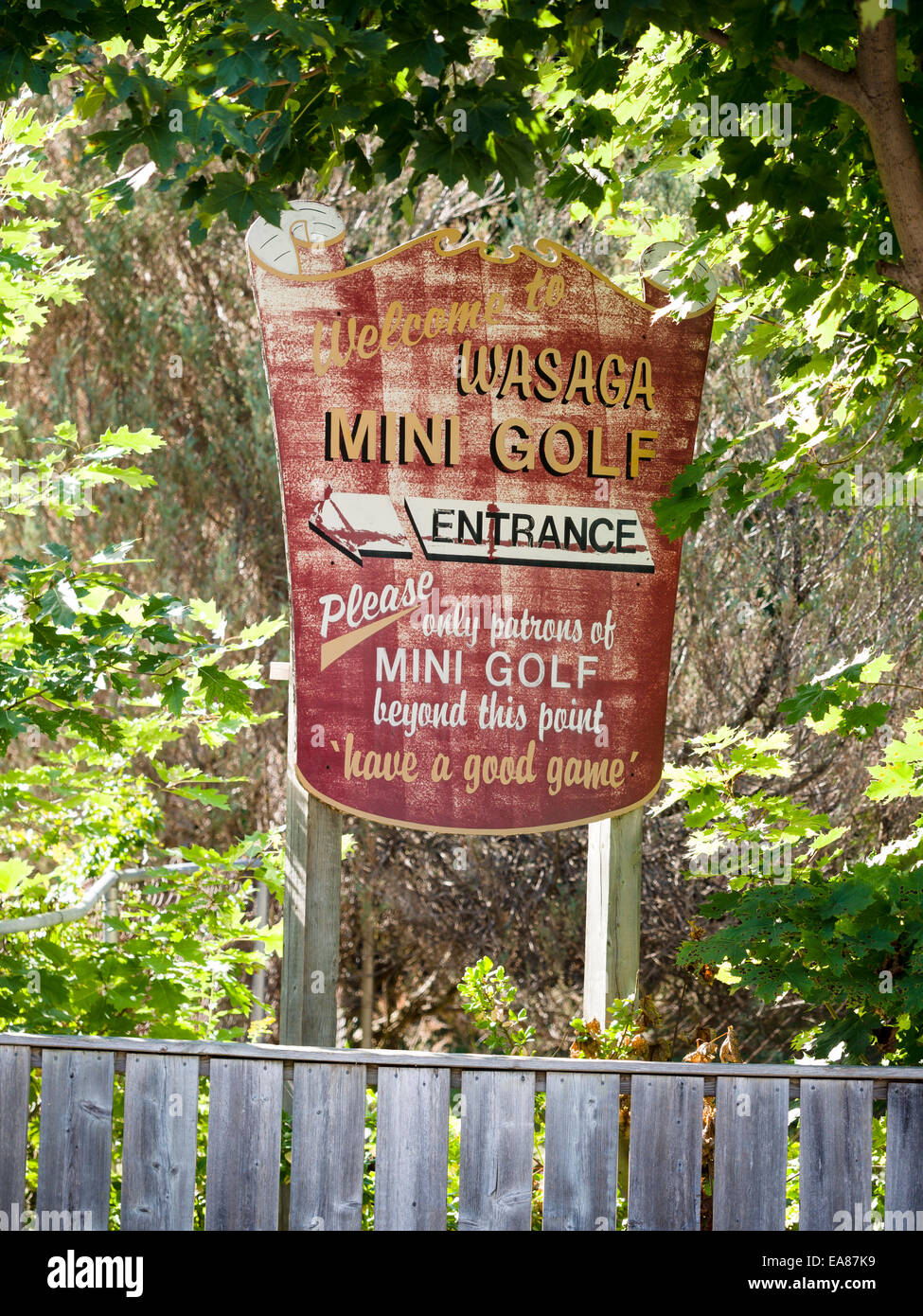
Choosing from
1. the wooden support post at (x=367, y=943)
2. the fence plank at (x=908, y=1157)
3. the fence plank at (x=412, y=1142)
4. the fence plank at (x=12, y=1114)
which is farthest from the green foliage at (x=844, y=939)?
the wooden support post at (x=367, y=943)

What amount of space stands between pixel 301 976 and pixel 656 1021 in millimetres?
1071

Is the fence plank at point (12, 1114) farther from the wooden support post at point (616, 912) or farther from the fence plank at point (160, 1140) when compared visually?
the wooden support post at point (616, 912)

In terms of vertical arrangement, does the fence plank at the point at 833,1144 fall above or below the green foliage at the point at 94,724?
below

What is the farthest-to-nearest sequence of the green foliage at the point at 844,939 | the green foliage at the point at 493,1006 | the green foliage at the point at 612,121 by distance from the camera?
1. the green foliage at the point at 493,1006
2. the green foliage at the point at 844,939
3. the green foliage at the point at 612,121

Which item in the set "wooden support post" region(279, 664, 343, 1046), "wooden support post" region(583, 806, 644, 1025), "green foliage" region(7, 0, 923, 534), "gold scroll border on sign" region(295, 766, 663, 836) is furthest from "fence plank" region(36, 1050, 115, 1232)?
"green foliage" region(7, 0, 923, 534)

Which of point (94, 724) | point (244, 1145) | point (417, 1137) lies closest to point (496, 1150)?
point (417, 1137)

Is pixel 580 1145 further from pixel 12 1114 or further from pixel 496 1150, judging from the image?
pixel 12 1114

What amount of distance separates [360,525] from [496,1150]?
1.75 meters

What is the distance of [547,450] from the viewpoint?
138 inches

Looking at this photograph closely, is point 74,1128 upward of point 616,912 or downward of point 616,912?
downward

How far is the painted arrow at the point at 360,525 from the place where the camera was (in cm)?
334

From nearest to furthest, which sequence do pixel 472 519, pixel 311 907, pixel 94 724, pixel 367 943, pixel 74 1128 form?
pixel 74 1128 < pixel 94 724 < pixel 311 907 < pixel 472 519 < pixel 367 943

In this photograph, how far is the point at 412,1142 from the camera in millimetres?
2439

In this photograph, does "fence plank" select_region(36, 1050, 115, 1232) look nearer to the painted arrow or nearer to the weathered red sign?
the weathered red sign
